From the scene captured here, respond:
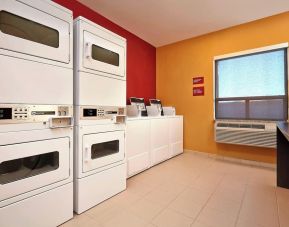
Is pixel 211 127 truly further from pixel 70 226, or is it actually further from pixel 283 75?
pixel 70 226

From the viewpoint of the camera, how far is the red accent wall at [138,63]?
3371 mm

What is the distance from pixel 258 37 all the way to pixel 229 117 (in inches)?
60.7

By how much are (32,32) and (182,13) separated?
242 cm

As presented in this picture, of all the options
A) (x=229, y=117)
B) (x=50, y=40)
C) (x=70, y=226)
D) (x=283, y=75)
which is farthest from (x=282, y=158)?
(x=50, y=40)

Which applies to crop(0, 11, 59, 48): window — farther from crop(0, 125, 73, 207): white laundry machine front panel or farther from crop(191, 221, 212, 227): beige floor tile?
crop(191, 221, 212, 227): beige floor tile

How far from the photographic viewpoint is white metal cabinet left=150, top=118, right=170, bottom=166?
3156 mm

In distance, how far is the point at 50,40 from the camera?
1.53 metres

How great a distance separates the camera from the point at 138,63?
3885mm

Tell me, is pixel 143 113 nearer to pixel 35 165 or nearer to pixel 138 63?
pixel 138 63

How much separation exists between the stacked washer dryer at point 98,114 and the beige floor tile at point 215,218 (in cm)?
98

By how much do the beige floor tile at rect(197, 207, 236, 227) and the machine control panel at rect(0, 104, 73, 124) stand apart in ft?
5.27

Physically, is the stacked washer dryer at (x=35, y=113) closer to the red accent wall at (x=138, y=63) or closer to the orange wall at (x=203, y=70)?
the red accent wall at (x=138, y=63)

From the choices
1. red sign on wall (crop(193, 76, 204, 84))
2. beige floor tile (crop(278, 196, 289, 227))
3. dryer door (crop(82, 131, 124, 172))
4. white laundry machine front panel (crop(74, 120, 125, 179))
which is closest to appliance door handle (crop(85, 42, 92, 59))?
white laundry machine front panel (crop(74, 120, 125, 179))

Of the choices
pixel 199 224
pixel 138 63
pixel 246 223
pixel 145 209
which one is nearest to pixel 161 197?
pixel 145 209
